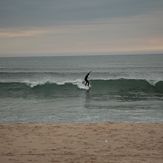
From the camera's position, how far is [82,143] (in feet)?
30.2

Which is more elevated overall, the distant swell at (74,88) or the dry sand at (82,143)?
the distant swell at (74,88)

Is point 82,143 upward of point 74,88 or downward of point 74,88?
downward

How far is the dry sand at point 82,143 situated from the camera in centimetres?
786

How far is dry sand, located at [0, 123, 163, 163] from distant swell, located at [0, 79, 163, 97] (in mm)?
12789

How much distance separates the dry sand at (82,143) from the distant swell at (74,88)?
12.8 meters

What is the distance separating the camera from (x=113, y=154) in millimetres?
8164

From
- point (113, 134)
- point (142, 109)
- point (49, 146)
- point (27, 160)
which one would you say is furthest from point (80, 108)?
point (27, 160)

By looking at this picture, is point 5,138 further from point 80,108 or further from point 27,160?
point 80,108

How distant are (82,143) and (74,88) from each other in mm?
18197

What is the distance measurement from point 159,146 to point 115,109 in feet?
24.5

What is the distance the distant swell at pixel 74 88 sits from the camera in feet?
80.9

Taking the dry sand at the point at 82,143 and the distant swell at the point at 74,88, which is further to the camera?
the distant swell at the point at 74,88

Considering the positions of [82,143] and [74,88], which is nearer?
[82,143]

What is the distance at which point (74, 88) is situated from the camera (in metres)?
27.4
